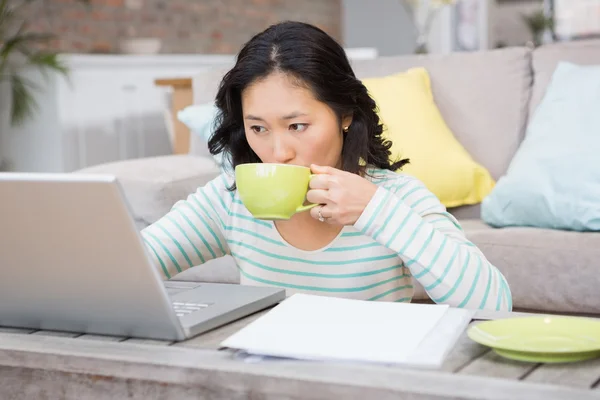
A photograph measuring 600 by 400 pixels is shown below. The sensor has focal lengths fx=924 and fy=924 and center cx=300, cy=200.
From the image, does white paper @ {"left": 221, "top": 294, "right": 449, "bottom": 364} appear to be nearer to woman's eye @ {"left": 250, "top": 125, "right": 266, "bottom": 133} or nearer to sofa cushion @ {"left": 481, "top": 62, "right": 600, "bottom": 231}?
woman's eye @ {"left": 250, "top": 125, "right": 266, "bottom": 133}

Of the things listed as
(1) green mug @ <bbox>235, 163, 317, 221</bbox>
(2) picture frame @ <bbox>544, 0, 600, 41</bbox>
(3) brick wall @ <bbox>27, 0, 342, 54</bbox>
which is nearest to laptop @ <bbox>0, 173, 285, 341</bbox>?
(1) green mug @ <bbox>235, 163, 317, 221</bbox>

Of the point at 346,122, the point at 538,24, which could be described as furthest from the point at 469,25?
the point at 346,122

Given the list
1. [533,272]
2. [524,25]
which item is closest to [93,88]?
[533,272]

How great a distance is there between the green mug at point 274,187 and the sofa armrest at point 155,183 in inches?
51.2

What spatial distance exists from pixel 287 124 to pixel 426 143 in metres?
1.32

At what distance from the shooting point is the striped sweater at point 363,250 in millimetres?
1196

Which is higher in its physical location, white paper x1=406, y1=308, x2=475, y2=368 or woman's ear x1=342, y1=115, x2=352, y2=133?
woman's ear x1=342, y1=115, x2=352, y2=133

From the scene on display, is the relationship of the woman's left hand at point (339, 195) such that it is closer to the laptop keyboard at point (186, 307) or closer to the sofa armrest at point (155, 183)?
the laptop keyboard at point (186, 307)

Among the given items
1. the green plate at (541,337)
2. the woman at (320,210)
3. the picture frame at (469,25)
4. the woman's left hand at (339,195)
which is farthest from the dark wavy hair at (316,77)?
the picture frame at (469,25)

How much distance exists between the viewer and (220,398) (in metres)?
0.90

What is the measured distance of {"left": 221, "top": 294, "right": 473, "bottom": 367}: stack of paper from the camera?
898mm

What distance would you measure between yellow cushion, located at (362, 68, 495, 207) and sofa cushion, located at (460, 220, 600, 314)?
1.15 feet

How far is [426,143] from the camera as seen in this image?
8.48 ft

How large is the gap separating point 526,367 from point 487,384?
3.0 inches
